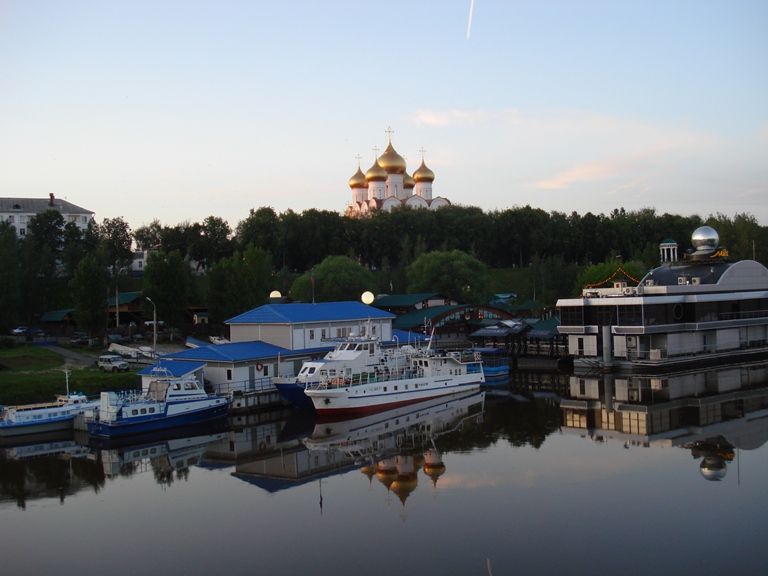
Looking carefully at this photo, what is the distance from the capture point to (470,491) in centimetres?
2511

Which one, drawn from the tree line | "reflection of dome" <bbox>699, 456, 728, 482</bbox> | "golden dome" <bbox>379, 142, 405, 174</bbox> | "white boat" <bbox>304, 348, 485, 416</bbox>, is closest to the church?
"golden dome" <bbox>379, 142, 405, 174</bbox>

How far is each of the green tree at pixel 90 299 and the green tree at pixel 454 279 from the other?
34670mm

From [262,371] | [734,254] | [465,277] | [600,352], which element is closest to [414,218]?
[465,277]

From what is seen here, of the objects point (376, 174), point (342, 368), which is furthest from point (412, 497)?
point (376, 174)

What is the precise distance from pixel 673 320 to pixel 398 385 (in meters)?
22.7

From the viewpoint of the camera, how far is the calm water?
19.6 m

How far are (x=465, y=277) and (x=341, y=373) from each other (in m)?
40.4

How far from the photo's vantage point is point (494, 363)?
5291 centimetres

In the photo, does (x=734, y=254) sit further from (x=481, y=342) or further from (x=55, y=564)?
(x=55, y=564)

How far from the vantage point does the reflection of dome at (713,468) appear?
25.9 metres

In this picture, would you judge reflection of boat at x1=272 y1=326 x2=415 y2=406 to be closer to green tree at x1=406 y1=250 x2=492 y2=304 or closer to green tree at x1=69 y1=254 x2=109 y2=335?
green tree at x1=69 y1=254 x2=109 y2=335

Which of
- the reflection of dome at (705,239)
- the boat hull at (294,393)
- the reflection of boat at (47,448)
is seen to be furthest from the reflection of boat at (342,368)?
the reflection of dome at (705,239)

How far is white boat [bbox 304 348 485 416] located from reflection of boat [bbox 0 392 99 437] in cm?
1098

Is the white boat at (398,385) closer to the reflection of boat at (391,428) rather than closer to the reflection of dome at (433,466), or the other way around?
the reflection of boat at (391,428)
